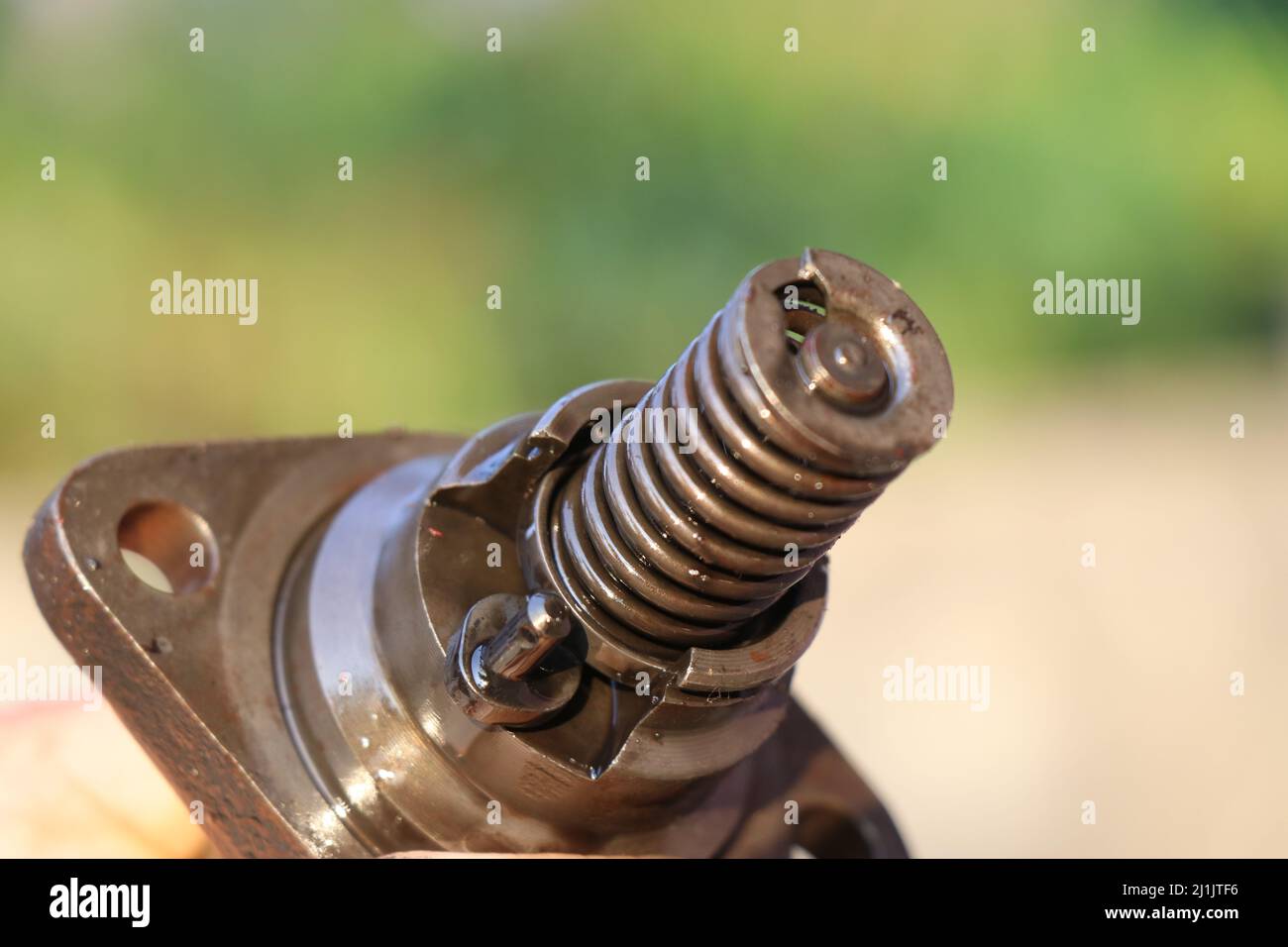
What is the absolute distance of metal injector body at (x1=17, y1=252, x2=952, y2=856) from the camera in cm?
112

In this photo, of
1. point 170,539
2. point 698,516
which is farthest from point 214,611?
point 698,516

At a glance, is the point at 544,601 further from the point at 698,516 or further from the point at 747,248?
the point at 747,248

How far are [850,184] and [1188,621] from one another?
1.63 m

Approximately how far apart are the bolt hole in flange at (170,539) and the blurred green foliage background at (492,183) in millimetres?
2169

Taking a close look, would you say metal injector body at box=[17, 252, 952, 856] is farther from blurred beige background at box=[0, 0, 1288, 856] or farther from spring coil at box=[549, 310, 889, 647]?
blurred beige background at box=[0, 0, 1288, 856]

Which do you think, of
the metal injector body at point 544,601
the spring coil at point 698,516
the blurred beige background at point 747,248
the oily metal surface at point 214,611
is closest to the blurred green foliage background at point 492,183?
the blurred beige background at point 747,248

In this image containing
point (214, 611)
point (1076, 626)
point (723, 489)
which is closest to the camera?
point (723, 489)

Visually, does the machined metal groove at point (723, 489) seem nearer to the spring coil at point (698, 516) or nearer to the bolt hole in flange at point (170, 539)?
the spring coil at point (698, 516)

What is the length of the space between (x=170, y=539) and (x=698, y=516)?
77cm

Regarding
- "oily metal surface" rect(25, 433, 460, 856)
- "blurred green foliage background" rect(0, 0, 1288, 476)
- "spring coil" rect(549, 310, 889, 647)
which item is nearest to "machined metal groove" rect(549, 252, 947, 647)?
"spring coil" rect(549, 310, 889, 647)

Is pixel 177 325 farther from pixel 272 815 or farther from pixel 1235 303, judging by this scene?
pixel 1235 303

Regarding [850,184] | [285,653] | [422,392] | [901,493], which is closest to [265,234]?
[422,392]

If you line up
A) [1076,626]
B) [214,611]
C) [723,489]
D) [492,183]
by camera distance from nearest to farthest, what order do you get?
[723,489], [214,611], [1076,626], [492,183]

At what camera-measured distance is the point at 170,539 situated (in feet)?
5.34
